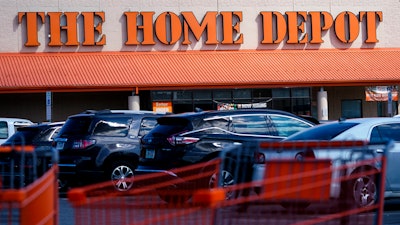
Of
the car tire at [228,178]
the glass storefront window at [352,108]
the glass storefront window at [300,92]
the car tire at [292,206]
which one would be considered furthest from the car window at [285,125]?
the glass storefront window at [352,108]

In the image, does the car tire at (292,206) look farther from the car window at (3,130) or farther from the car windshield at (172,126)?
the car window at (3,130)

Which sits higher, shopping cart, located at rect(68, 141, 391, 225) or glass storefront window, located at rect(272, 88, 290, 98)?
glass storefront window, located at rect(272, 88, 290, 98)

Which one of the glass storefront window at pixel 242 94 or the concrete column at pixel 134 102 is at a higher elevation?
the glass storefront window at pixel 242 94

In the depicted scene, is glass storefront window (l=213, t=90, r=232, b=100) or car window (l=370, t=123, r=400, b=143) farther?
glass storefront window (l=213, t=90, r=232, b=100)

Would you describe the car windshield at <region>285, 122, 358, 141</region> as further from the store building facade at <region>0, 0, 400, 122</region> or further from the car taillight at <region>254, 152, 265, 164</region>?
the store building facade at <region>0, 0, 400, 122</region>

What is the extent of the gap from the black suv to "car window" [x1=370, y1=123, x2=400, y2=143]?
248 inches

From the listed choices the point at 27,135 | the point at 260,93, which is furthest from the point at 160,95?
the point at 27,135

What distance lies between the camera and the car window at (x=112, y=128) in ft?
61.8

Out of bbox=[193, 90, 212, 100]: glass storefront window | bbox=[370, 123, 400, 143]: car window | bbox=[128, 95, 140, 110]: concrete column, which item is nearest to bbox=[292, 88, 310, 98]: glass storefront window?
bbox=[193, 90, 212, 100]: glass storefront window

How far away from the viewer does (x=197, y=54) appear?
139ft

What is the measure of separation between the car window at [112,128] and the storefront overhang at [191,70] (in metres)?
20.6

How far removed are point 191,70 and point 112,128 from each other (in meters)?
22.3

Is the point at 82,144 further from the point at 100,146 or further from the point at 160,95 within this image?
the point at 160,95

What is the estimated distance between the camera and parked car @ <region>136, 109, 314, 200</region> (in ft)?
50.2
